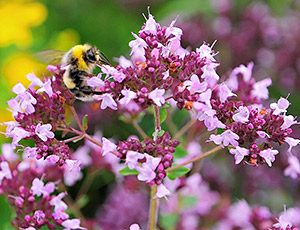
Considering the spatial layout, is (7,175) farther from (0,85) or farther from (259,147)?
(0,85)

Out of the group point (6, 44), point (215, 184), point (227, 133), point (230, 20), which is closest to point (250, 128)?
point (227, 133)

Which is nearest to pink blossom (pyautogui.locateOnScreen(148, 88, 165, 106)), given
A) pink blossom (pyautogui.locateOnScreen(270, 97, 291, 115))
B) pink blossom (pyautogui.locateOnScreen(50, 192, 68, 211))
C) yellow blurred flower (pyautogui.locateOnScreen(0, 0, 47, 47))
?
pink blossom (pyautogui.locateOnScreen(270, 97, 291, 115))

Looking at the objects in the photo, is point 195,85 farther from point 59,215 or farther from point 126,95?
point 59,215

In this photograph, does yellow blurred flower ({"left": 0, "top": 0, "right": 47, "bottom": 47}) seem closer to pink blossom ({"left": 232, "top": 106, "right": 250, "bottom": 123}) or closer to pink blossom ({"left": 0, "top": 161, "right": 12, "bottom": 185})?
pink blossom ({"left": 0, "top": 161, "right": 12, "bottom": 185})

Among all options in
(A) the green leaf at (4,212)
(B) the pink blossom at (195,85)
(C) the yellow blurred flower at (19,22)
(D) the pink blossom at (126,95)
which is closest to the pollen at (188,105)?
(B) the pink blossom at (195,85)

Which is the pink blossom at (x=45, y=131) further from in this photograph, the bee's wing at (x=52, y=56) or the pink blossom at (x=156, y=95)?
the bee's wing at (x=52, y=56)
